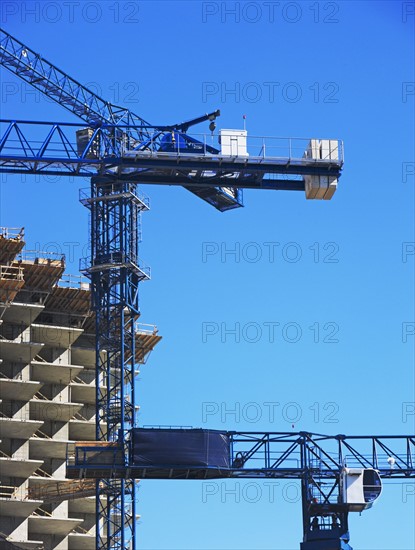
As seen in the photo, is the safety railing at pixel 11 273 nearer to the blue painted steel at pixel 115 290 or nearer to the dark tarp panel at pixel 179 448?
the blue painted steel at pixel 115 290

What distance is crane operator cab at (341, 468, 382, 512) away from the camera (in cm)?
10431

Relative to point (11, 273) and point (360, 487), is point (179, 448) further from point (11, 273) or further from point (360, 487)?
point (11, 273)

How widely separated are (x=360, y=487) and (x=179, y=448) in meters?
10.8

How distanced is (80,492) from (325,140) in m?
35.9

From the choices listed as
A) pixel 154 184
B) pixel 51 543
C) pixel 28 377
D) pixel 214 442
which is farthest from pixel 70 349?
pixel 214 442

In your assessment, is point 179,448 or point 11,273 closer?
point 179,448

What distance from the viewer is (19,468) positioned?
13750cm

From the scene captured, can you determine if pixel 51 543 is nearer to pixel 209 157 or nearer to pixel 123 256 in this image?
pixel 123 256

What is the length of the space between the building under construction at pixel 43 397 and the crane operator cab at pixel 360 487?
1370 inches

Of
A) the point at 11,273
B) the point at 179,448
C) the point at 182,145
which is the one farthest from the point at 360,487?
Answer: the point at 11,273

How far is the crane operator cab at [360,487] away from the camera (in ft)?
342

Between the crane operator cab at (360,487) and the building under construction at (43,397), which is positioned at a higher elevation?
the building under construction at (43,397)

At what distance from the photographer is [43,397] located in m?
143

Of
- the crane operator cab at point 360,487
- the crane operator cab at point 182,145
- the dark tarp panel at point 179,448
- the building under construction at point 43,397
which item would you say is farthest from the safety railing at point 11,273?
the crane operator cab at point 360,487
